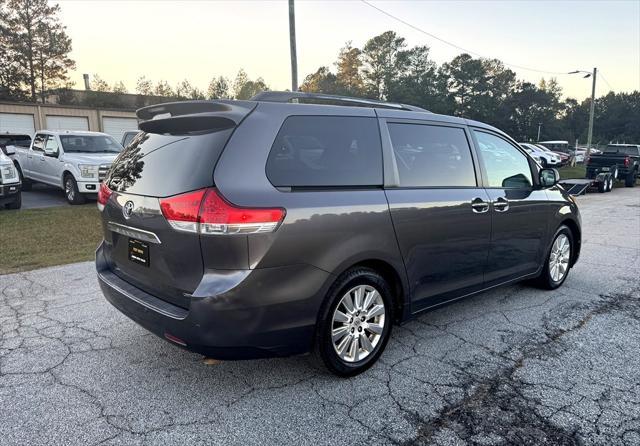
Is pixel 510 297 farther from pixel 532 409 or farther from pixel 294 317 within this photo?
pixel 294 317

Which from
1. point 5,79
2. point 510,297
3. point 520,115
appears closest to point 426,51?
point 520,115

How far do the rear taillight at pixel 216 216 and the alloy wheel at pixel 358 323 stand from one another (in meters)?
0.82

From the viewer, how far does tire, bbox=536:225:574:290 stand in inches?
193

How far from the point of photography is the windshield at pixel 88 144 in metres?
12.0

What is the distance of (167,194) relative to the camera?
8.63 feet

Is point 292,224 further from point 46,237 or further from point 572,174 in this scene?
point 572,174

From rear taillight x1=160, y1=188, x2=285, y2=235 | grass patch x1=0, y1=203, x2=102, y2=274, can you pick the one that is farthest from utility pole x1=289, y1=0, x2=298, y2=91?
rear taillight x1=160, y1=188, x2=285, y2=235

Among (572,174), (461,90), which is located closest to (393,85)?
(461,90)

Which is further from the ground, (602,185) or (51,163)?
(51,163)

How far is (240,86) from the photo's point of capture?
61.8 meters

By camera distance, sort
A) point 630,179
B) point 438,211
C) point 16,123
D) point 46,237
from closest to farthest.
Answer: point 438,211
point 46,237
point 630,179
point 16,123

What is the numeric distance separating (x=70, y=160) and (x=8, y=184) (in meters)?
1.76

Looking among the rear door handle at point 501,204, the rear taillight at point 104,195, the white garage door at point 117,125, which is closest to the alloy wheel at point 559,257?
the rear door handle at point 501,204

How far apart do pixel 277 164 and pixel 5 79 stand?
5603 centimetres
